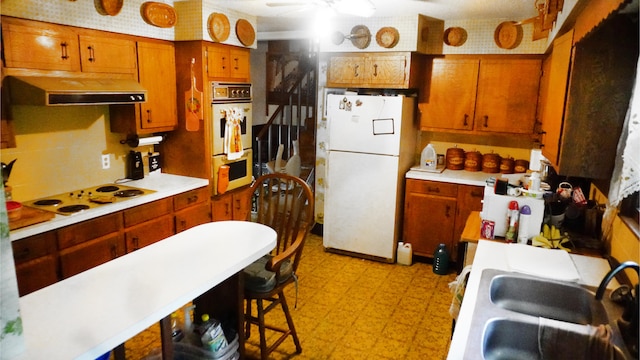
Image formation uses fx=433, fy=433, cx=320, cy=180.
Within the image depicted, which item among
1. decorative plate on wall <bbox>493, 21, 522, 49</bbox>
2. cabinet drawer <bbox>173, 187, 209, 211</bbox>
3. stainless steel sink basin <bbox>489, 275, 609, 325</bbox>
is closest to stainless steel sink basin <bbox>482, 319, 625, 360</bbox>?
stainless steel sink basin <bbox>489, 275, 609, 325</bbox>

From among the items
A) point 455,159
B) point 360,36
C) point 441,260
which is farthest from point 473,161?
point 360,36

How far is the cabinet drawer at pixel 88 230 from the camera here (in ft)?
8.80

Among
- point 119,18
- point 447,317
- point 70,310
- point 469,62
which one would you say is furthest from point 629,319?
point 119,18

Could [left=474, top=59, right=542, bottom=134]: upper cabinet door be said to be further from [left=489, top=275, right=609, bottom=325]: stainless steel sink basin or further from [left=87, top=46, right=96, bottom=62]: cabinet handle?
[left=87, top=46, right=96, bottom=62]: cabinet handle

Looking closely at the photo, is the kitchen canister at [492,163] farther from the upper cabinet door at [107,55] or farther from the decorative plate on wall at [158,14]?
the upper cabinet door at [107,55]

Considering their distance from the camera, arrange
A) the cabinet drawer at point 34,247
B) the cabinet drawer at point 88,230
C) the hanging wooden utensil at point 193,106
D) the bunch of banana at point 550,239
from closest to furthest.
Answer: the bunch of banana at point 550,239 → the cabinet drawer at point 34,247 → the cabinet drawer at point 88,230 → the hanging wooden utensil at point 193,106

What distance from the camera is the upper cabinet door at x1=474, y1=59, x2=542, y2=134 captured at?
3.89m

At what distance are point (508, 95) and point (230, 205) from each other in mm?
2788

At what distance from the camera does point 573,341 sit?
1.41m

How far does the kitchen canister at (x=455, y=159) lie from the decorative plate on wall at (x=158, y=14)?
112 inches

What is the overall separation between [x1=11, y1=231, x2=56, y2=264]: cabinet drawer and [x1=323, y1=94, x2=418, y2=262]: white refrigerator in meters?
2.42

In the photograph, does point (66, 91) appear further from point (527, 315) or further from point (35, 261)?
point (527, 315)

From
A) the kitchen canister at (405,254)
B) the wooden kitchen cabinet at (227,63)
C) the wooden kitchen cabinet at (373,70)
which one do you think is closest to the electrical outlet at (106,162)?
the wooden kitchen cabinet at (227,63)

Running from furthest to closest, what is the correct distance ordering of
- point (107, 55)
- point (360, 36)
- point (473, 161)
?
point (473, 161) → point (360, 36) → point (107, 55)
